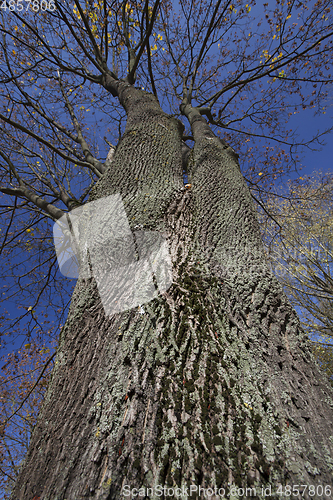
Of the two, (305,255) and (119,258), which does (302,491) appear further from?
(305,255)

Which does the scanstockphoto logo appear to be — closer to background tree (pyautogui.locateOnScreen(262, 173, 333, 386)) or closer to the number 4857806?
the number 4857806

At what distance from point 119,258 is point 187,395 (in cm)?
84

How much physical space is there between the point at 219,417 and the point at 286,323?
0.63 metres

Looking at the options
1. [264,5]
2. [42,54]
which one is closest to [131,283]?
[42,54]

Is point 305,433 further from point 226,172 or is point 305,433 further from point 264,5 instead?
point 264,5

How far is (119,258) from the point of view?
1441 millimetres

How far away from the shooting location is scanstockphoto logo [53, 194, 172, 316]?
1238 mm

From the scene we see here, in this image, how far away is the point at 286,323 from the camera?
3.99 ft

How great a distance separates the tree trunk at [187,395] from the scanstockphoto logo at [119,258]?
0.20 ft

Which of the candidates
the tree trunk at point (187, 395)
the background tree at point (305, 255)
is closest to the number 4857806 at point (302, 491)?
the tree trunk at point (187, 395)

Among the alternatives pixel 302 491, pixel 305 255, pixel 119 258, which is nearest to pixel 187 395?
pixel 302 491

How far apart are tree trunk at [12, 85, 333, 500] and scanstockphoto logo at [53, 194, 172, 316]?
6cm

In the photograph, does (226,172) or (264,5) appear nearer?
(226,172)

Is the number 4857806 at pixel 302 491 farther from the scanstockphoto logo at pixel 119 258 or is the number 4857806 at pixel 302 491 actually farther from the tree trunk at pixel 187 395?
the scanstockphoto logo at pixel 119 258
